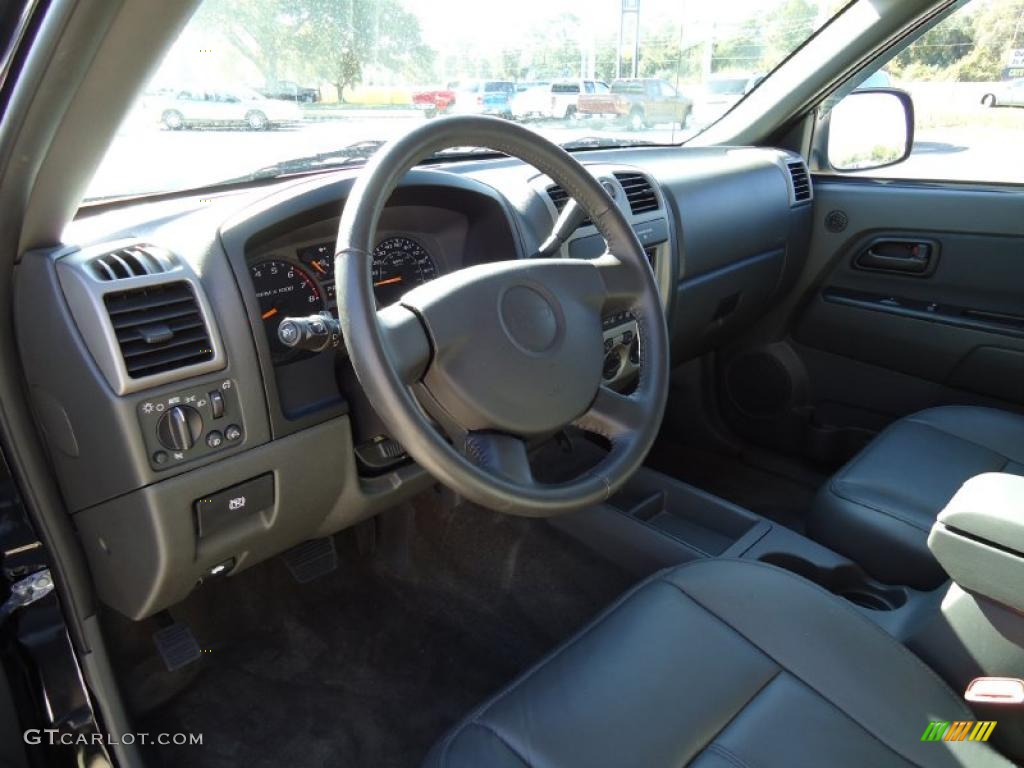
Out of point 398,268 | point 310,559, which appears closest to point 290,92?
point 398,268

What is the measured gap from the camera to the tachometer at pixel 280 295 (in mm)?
1373

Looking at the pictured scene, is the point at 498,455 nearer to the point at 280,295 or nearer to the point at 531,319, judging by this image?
the point at 531,319

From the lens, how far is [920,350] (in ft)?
8.27

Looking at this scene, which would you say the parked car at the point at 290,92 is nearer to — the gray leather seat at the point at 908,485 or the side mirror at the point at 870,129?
the gray leather seat at the point at 908,485

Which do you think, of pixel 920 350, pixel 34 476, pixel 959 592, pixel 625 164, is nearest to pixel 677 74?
pixel 625 164

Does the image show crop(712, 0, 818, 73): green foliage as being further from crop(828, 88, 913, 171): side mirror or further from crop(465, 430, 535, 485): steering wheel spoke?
crop(465, 430, 535, 485): steering wheel spoke

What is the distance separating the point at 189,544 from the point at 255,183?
2.39 ft

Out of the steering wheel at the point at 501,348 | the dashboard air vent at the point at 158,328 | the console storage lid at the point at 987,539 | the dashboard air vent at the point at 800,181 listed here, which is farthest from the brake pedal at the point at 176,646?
the dashboard air vent at the point at 800,181

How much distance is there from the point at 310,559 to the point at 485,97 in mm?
1212

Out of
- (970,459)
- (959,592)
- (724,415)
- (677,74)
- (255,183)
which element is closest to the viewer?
(959,592)

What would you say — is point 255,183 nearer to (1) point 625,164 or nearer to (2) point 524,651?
(1) point 625,164

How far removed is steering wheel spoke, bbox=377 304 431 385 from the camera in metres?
1.10

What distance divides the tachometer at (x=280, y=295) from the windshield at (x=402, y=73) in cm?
27

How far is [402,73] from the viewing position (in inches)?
65.6
